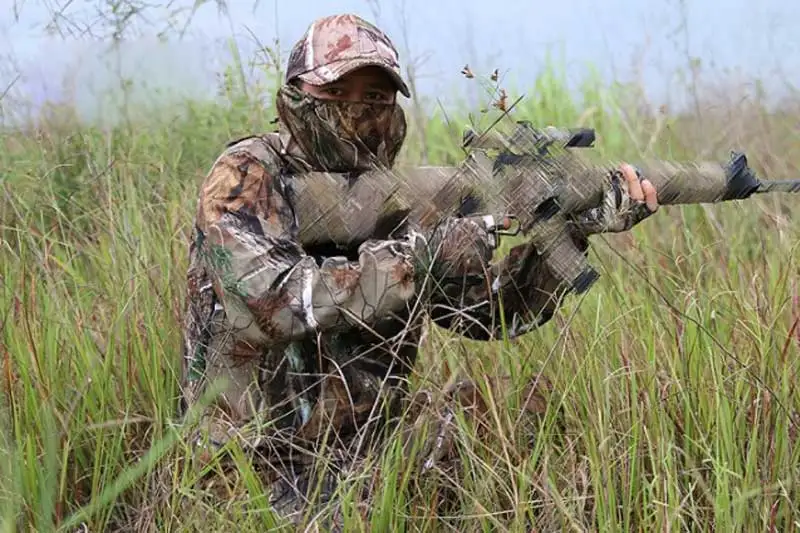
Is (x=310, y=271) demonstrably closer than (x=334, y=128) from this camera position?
Yes

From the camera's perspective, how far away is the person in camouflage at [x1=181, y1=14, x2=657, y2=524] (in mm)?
2375

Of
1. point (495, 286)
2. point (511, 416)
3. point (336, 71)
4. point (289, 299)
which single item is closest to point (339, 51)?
point (336, 71)

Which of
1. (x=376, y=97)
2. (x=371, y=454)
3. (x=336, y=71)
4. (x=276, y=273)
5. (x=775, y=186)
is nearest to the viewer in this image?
(x=371, y=454)

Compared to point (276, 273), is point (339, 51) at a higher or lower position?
higher

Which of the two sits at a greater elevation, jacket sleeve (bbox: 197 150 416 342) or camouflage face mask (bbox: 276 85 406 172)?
camouflage face mask (bbox: 276 85 406 172)

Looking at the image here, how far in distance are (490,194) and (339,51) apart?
19.1 inches

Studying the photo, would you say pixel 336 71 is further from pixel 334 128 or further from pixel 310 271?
pixel 310 271

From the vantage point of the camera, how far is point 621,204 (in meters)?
2.53

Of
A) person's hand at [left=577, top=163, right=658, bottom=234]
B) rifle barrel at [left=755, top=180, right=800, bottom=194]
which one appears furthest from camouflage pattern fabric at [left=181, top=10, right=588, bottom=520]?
rifle barrel at [left=755, top=180, right=800, bottom=194]

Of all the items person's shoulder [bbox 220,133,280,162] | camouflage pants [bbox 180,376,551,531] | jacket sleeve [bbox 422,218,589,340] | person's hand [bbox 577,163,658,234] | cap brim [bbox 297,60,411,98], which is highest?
cap brim [bbox 297,60,411,98]

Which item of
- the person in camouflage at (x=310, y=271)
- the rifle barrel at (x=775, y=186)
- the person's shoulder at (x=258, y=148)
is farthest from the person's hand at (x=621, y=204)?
the person's shoulder at (x=258, y=148)

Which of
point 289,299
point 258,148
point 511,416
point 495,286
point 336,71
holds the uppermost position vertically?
point 336,71

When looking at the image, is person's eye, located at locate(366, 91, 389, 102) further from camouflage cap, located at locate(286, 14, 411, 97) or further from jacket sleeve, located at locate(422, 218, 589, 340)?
jacket sleeve, located at locate(422, 218, 589, 340)

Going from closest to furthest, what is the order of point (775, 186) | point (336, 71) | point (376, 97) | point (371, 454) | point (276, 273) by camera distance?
point (371, 454), point (276, 273), point (336, 71), point (376, 97), point (775, 186)
